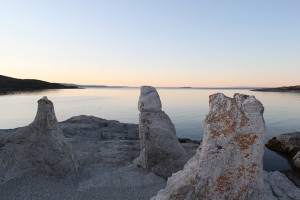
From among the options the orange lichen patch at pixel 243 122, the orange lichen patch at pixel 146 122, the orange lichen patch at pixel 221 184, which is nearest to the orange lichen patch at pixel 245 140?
the orange lichen patch at pixel 243 122

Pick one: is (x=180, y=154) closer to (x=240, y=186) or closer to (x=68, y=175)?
(x=68, y=175)

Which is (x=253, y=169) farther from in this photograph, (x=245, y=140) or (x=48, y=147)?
(x=48, y=147)

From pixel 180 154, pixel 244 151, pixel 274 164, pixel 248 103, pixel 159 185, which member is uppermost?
pixel 248 103

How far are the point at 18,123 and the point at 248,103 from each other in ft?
160

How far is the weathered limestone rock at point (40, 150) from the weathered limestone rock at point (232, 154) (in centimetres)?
901

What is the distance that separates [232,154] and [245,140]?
0.53m

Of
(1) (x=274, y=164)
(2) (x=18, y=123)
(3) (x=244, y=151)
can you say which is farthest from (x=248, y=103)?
(2) (x=18, y=123)

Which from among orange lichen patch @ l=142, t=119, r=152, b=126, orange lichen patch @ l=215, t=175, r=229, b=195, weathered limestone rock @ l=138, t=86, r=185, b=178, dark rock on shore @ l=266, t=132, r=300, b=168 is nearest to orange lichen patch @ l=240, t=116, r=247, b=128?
orange lichen patch @ l=215, t=175, r=229, b=195

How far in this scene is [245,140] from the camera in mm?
7934

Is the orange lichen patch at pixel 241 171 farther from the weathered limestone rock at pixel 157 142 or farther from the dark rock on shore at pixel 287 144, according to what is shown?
the dark rock on shore at pixel 287 144

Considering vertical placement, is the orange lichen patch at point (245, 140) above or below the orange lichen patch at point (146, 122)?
above

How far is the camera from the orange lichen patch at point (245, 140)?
26.0 ft

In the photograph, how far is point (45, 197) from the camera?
13078 mm

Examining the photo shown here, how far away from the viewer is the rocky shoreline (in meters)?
7.98
